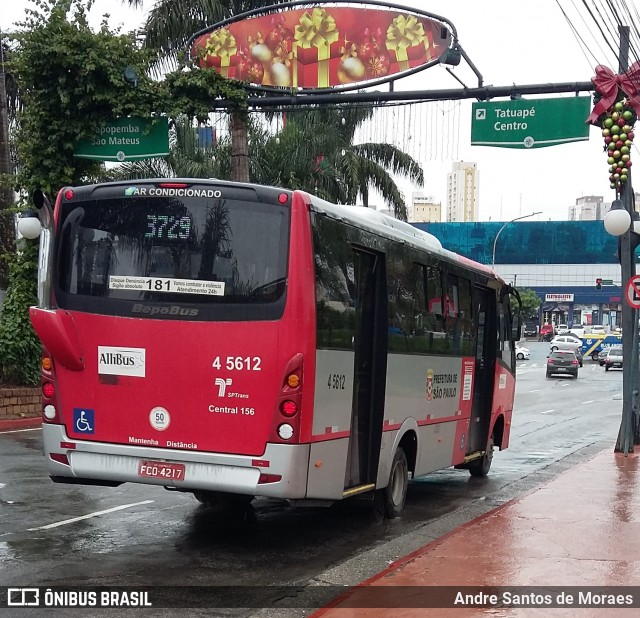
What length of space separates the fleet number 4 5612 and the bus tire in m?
2.87

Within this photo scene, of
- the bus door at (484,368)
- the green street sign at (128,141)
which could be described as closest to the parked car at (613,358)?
the green street sign at (128,141)

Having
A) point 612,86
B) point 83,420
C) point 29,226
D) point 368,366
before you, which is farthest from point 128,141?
point 83,420

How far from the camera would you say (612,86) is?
16094 mm

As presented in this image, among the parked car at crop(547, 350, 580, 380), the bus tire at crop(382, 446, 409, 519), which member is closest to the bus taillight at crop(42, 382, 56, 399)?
the bus tire at crop(382, 446, 409, 519)

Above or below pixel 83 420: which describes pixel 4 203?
above

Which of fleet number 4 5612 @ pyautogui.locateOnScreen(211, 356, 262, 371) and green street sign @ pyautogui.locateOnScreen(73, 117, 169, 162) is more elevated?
green street sign @ pyautogui.locateOnScreen(73, 117, 169, 162)

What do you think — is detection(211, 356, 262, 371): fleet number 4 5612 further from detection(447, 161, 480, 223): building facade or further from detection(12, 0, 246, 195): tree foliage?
detection(447, 161, 480, 223): building facade

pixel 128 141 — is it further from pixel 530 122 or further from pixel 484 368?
pixel 484 368

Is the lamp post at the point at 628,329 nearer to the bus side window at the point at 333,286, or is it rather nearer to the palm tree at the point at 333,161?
the bus side window at the point at 333,286

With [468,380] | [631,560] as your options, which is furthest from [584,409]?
[631,560]

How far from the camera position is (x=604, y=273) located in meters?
124

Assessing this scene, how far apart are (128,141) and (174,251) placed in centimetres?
1147

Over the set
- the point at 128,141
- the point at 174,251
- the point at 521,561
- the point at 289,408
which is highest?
the point at 128,141

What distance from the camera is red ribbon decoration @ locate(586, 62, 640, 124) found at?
627 inches
